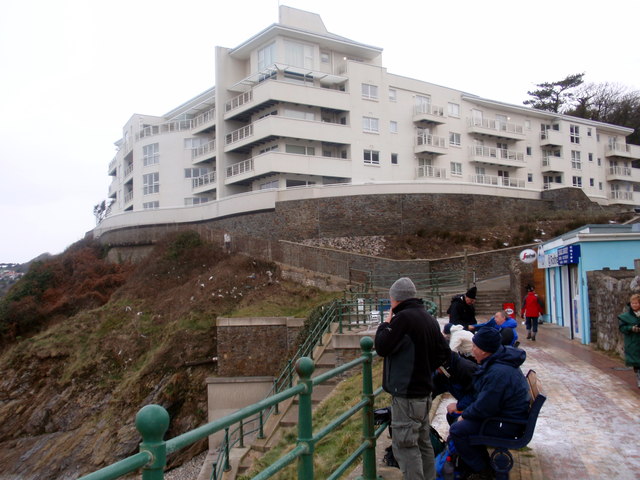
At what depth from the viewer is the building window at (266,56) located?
133 ft

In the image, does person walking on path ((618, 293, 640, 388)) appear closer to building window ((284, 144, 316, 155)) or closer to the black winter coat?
the black winter coat

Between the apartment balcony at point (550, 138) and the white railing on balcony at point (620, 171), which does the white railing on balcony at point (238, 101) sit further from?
the white railing on balcony at point (620, 171)

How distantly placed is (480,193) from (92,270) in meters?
27.4

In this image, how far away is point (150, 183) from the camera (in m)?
50.9

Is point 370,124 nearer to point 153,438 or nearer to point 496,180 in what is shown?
point 496,180

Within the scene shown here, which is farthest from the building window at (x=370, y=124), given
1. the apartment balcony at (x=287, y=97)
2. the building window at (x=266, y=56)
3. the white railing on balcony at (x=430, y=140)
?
the building window at (x=266, y=56)

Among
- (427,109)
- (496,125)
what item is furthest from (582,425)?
(496,125)

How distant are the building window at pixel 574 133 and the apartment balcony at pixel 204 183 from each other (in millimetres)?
36103

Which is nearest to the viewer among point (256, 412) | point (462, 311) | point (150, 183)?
point (256, 412)

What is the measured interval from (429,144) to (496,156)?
28.5 feet

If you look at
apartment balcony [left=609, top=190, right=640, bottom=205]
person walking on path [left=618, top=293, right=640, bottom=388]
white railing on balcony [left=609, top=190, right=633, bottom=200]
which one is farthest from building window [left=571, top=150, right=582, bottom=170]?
person walking on path [left=618, top=293, right=640, bottom=388]

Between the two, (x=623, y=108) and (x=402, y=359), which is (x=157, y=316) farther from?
(x=623, y=108)

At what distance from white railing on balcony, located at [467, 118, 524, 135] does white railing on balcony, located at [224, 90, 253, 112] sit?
19928 mm

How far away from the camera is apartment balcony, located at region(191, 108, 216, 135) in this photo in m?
45.8
